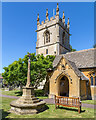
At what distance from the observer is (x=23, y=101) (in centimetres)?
939

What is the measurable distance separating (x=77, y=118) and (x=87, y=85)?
1108 cm

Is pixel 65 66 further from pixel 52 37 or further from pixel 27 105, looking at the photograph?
pixel 52 37

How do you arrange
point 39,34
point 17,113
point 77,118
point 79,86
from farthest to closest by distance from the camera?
point 39,34
point 79,86
point 17,113
point 77,118

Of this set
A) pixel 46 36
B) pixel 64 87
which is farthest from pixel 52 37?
pixel 64 87

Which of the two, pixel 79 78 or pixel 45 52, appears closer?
pixel 79 78

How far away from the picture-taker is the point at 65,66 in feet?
56.9

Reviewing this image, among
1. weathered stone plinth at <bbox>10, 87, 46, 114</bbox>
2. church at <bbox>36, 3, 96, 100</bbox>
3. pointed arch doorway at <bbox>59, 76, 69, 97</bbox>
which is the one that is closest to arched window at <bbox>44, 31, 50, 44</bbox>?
church at <bbox>36, 3, 96, 100</bbox>

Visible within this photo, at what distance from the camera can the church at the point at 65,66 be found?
53.1 feet

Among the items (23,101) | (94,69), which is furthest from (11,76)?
(94,69)

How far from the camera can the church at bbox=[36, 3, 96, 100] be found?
1619 cm

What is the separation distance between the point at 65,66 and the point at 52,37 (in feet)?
49.7

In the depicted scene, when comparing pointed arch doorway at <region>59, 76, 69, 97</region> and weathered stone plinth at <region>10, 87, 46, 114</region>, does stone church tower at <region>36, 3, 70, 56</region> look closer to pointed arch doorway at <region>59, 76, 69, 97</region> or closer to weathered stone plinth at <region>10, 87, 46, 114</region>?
pointed arch doorway at <region>59, 76, 69, 97</region>

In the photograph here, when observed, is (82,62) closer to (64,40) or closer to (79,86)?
(79,86)

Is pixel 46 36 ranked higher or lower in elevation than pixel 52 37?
higher
